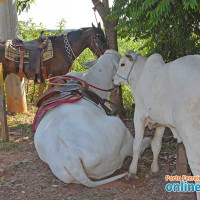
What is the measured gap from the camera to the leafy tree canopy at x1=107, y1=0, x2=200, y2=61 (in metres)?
3.77

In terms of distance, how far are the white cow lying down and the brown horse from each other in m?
2.97

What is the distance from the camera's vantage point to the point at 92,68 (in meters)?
5.45

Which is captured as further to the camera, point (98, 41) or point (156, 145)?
point (98, 41)

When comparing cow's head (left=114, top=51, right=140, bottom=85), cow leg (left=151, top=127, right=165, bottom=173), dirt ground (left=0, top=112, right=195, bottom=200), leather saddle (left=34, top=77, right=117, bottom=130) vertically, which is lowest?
dirt ground (left=0, top=112, right=195, bottom=200)

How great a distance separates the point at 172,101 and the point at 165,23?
183 cm

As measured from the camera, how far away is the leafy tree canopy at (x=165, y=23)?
377 centimetres

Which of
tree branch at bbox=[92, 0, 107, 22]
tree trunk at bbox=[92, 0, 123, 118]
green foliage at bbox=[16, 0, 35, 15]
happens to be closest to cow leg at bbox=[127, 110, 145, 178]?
tree trunk at bbox=[92, 0, 123, 118]

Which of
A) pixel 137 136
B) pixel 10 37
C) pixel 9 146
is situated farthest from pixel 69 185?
pixel 10 37

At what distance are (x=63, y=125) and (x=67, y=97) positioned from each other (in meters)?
0.52

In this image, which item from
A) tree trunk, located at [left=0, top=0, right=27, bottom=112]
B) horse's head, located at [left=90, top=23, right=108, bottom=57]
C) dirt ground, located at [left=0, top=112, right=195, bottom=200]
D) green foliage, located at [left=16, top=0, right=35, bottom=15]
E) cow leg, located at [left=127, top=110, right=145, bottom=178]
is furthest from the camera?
green foliage, located at [left=16, top=0, right=35, bottom=15]

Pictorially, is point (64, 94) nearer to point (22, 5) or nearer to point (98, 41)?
point (98, 41)

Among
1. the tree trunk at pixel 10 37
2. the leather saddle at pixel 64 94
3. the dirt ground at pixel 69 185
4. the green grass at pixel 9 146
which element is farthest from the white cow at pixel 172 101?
the tree trunk at pixel 10 37

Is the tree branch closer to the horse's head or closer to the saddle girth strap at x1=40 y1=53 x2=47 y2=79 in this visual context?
the horse's head

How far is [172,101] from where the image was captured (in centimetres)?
323
